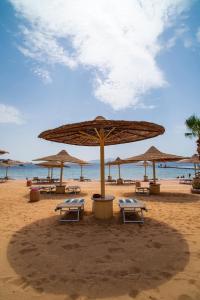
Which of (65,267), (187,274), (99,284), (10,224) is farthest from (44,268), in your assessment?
(10,224)

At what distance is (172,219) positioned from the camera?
255 inches

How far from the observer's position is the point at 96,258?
150 inches

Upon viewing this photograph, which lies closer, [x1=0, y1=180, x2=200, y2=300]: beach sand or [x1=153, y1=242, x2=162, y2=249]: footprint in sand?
[x1=0, y1=180, x2=200, y2=300]: beach sand

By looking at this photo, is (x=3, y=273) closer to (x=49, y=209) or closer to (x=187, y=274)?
(x=187, y=274)

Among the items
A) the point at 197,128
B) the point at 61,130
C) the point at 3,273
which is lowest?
the point at 3,273

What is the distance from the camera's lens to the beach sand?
2814 millimetres

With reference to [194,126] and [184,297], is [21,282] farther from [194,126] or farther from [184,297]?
[194,126]

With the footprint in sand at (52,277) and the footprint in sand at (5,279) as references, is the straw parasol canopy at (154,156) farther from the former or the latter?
the footprint in sand at (5,279)

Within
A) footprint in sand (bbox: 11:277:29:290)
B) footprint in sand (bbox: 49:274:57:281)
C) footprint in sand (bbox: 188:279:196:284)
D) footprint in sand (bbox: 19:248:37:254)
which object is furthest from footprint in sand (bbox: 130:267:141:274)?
footprint in sand (bbox: 19:248:37:254)

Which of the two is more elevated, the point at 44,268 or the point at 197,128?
the point at 197,128

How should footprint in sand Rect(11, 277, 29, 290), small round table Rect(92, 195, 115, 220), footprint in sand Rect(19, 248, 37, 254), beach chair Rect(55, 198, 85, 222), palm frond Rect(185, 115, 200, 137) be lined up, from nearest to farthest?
footprint in sand Rect(11, 277, 29, 290) → footprint in sand Rect(19, 248, 37, 254) → beach chair Rect(55, 198, 85, 222) → small round table Rect(92, 195, 115, 220) → palm frond Rect(185, 115, 200, 137)

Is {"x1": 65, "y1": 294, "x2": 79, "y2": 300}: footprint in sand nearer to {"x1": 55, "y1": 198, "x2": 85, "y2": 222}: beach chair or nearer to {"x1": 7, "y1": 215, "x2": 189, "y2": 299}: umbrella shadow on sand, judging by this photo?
{"x1": 7, "y1": 215, "x2": 189, "y2": 299}: umbrella shadow on sand

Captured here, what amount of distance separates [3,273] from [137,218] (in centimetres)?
445

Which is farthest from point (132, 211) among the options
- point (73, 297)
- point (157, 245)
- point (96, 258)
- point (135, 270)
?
point (73, 297)
